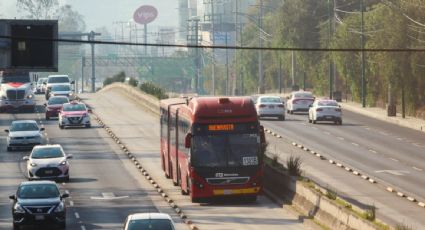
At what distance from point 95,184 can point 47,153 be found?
8.38ft

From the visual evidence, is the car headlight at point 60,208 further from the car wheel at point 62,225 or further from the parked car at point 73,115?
the parked car at point 73,115

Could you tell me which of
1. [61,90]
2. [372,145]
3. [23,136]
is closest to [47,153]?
[23,136]

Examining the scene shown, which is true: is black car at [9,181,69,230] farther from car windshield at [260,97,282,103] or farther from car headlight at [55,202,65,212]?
car windshield at [260,97,282,103]

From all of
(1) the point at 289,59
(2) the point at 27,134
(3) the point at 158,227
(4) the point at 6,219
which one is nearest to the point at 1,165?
(2) the point at 27,134

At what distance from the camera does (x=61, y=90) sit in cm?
10712

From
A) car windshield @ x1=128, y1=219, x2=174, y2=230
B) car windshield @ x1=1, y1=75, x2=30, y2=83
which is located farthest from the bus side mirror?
car windshield @ x1=1, y1=75, x2=30, y2=83

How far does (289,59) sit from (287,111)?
61.1 metres

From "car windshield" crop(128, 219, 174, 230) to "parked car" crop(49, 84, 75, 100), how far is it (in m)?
74.2

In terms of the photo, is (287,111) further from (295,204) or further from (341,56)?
(295,204)

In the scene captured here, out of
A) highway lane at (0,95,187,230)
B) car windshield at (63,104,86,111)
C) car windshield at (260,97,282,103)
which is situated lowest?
highway lane at (0,95,187,230)

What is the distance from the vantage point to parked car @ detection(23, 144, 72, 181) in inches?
2189

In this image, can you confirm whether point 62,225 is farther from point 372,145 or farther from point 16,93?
point 16,93

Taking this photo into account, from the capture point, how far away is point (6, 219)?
45.1 meters

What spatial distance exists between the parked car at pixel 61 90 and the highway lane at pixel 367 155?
778 inches
